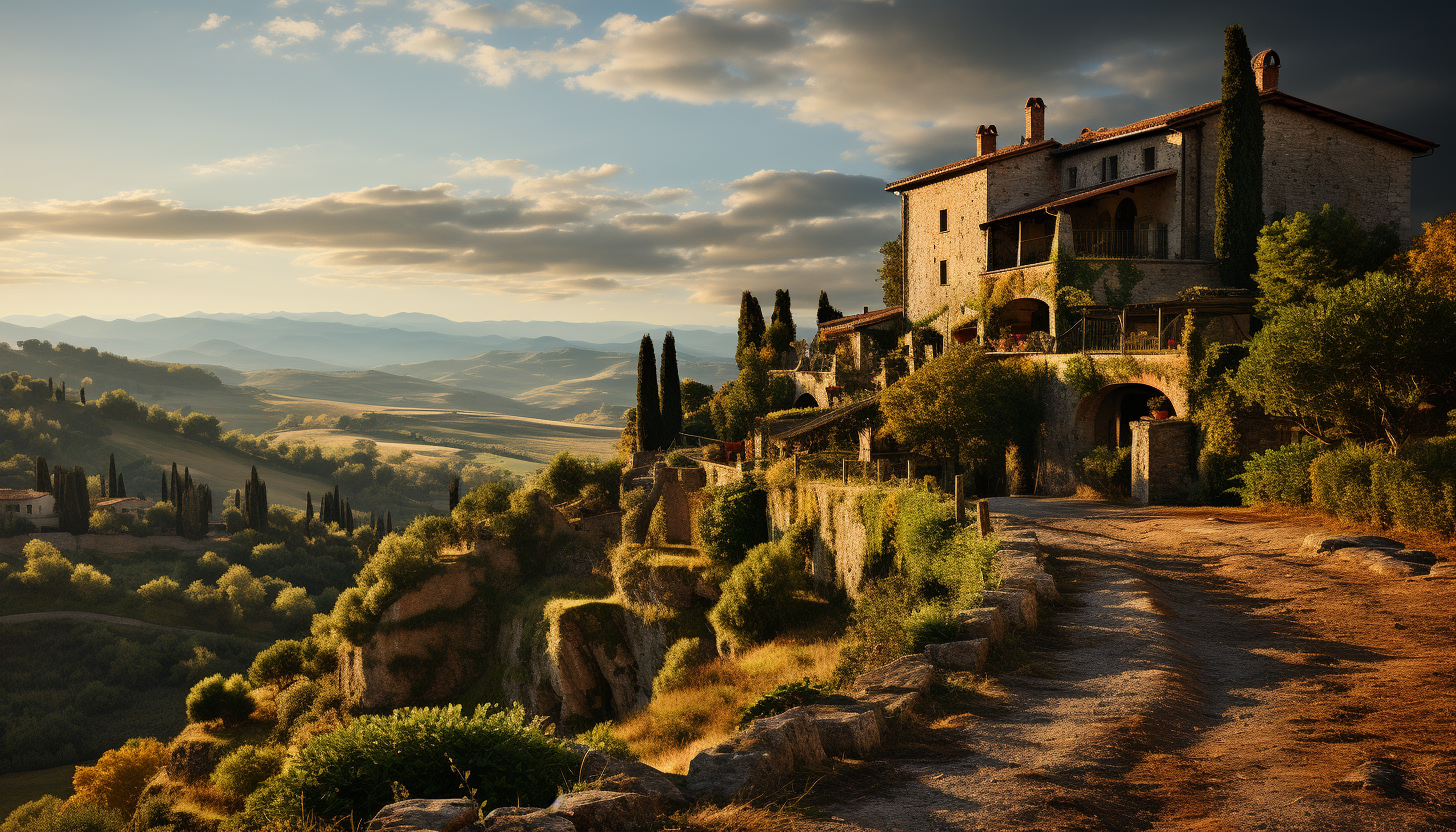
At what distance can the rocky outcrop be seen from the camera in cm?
4397

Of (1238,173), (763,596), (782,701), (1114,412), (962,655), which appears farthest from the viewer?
(1238,173)

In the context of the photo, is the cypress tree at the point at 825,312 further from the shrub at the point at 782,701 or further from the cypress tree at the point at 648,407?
the shrub at the point at 782,701

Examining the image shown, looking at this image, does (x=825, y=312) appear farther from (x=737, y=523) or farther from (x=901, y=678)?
(x=901, y=678)

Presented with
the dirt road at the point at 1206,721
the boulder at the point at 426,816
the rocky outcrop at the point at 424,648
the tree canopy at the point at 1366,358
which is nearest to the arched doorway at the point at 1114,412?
the tree canopy at the point at 1366,358

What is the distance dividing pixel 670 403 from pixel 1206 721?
4247cm

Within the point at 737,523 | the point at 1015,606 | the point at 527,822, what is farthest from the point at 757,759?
the point at 737,523

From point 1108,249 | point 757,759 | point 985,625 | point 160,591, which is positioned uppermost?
point 1108,249

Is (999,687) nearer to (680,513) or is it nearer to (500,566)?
(680,513)

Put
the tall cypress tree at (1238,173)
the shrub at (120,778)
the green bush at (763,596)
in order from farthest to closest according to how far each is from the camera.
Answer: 1. the shrub at (120,778)
2. the tall cypress tree at (1238,173)
3. the green bush at (763,596)

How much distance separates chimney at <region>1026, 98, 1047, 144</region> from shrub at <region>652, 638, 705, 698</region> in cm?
3241

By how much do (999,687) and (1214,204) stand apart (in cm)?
3412

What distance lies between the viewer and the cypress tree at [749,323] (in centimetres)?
5751

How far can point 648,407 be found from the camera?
49.4m

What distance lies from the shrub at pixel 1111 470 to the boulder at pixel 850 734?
76.2 ft
